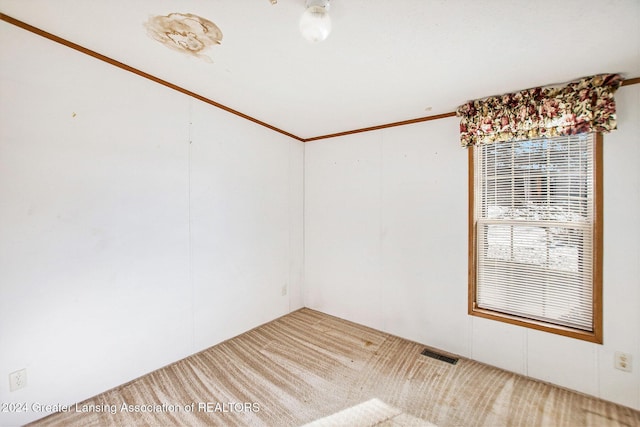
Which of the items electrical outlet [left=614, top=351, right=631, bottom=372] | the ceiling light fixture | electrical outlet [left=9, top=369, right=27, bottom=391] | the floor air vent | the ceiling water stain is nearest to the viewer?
the ceiling light fixture

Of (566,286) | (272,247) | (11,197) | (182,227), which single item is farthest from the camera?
(272,247)

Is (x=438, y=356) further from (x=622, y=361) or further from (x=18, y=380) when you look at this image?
(x=18, y=380)

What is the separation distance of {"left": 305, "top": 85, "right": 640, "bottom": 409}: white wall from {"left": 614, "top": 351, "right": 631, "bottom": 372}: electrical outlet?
0.03m

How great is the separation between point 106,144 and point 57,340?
1.39m

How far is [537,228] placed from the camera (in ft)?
7.29

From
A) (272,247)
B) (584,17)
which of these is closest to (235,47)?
(584,17)

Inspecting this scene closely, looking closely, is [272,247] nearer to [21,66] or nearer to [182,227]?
[182,227]

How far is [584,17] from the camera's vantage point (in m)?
1.32

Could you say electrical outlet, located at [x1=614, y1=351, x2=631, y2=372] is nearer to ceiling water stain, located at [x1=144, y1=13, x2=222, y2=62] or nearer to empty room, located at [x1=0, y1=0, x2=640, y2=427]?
empty room, located at [x1=0, y1=0, x2=640, y2=427]

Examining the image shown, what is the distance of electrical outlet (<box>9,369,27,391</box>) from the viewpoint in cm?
158

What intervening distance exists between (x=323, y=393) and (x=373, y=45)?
8.16 ft

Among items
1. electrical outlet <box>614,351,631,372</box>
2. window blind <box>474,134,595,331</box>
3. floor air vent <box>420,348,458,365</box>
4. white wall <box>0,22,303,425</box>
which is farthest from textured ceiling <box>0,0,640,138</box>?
floor air vent <box>420,348,458,365</box>

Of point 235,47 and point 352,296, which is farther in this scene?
point 352,296

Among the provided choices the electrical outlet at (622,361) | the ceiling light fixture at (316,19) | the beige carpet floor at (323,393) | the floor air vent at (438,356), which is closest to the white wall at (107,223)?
the beige carpet floor at (323,393)
